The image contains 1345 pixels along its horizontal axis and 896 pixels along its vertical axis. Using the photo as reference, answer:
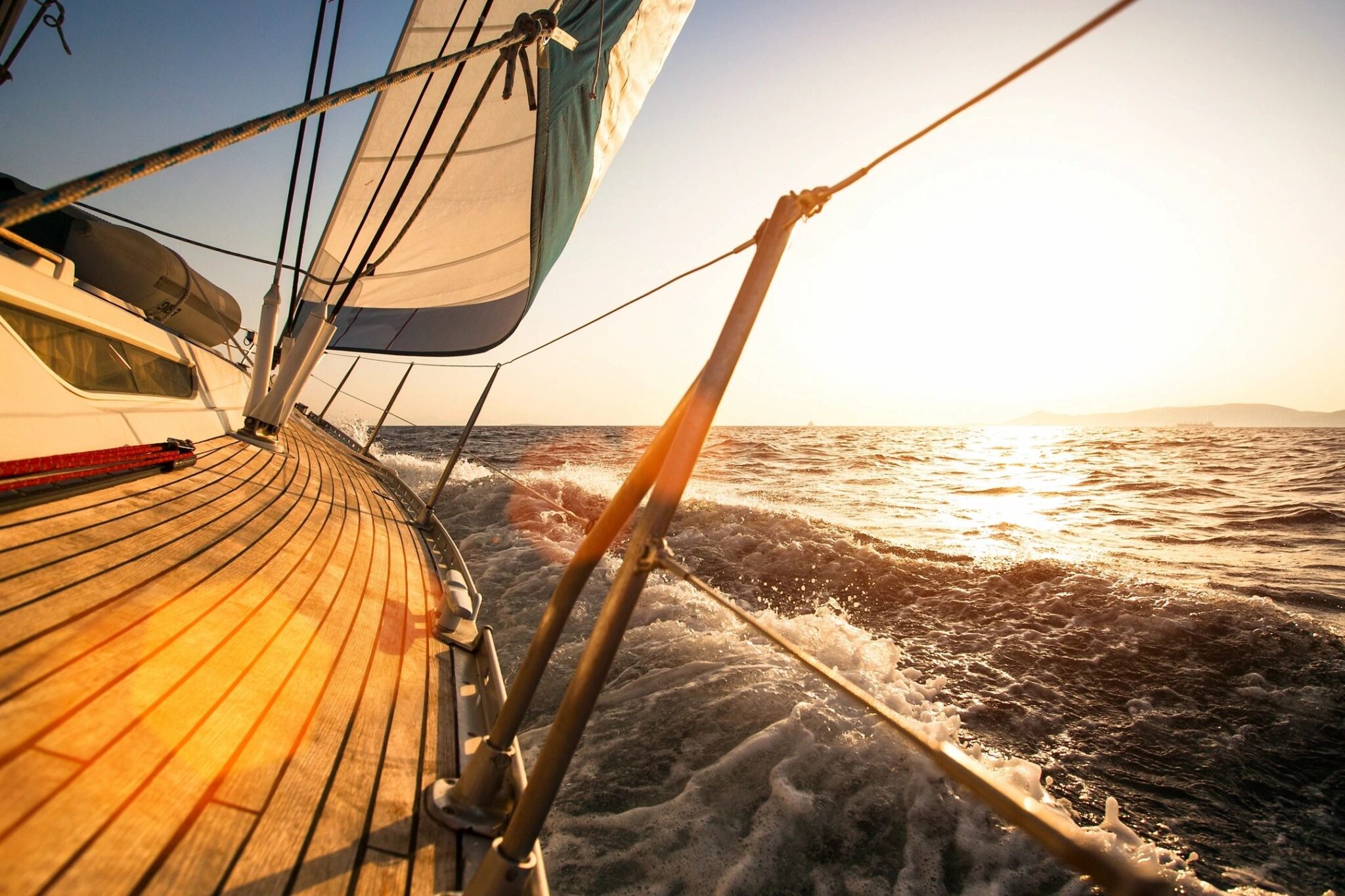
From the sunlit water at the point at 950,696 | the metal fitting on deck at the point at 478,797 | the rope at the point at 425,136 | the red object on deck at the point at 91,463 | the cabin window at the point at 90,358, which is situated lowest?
the sunlit water at the point at 950,696

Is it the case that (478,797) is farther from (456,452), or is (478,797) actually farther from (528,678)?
A: (456,452)

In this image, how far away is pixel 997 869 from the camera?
10.0 ft

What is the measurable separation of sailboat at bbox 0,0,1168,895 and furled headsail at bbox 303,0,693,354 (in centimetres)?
7

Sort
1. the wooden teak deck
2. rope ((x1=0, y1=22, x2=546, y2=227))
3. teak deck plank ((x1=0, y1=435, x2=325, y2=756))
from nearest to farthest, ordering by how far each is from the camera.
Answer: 1. rope ((x1=0, y1=22, x2=546, y2=227))
2. the wooden teak deck
3. teak deck plank ((x1=0, y1=435, x2=325, y2=756))

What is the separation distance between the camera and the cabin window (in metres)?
3.09

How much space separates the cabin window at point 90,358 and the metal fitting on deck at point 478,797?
3.39m

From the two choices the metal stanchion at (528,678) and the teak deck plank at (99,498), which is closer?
the metal stanchion at (528,678)

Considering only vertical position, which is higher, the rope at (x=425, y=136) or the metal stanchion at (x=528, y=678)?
the rope at (x=425, y=136)

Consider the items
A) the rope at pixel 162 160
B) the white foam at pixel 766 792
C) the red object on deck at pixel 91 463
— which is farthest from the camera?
the white foam at pixel 766 792

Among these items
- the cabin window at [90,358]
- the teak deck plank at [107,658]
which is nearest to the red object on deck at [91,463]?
the cabin window at [90,358]

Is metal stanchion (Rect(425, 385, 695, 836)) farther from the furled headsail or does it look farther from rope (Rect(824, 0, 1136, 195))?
the furled headsail

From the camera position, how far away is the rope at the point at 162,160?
104 cm

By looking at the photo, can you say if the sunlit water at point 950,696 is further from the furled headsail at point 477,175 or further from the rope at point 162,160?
the furled headsail at point 477,175

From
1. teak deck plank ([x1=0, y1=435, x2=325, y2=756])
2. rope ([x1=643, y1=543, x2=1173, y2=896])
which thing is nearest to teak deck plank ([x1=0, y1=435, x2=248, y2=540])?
teak deck plank ([x1=0, y1=435, x2=325, y2=756])
